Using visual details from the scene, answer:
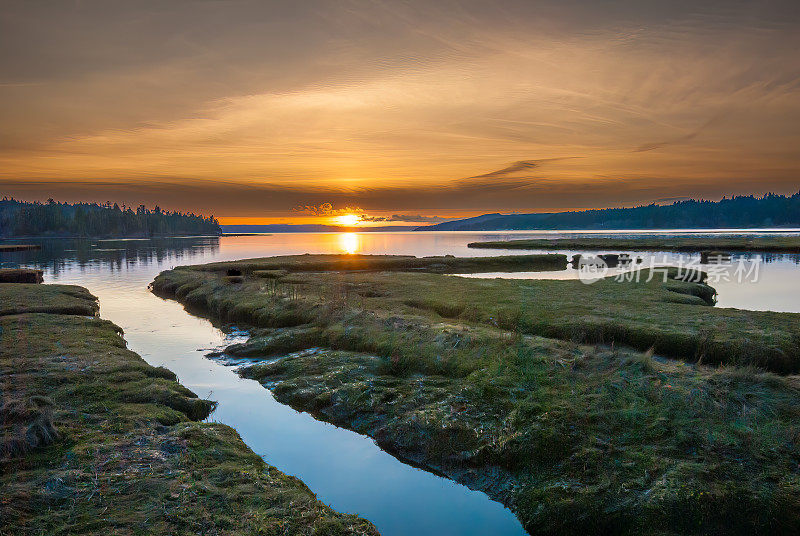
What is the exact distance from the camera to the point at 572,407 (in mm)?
13352

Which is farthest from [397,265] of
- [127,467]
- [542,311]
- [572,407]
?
[127,467]

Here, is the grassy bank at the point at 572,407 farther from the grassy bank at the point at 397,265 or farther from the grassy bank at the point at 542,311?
the grassy bank at the point at 397,265

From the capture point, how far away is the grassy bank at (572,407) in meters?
9.90

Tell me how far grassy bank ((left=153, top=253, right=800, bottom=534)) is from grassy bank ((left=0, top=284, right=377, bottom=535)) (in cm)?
439

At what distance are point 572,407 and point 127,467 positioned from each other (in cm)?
1170

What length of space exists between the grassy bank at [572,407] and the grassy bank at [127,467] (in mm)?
4393

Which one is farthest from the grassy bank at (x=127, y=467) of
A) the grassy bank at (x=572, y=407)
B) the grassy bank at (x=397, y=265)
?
the grassy bank at (x=397, y=265)

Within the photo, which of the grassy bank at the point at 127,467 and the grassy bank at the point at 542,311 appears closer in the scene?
the grassy bank at the point at 127,467

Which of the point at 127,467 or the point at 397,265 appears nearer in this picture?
the point at 127,467

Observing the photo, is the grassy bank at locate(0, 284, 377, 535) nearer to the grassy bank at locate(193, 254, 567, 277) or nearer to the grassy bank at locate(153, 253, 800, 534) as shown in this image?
the grassy bank at locate(153, 253, 800, 534)

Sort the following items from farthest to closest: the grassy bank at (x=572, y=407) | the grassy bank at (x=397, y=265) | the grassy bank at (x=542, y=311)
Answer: the grassy bank at (x=397, y=265) < the grassy bank at (x=542, y=311) < the grassy bank at (x=572, y=407)

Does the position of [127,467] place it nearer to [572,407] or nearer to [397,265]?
[572,407]

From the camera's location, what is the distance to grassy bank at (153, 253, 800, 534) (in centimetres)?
990

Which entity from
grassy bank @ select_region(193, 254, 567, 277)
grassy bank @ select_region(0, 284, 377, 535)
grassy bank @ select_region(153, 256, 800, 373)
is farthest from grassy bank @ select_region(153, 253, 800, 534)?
grassy bank @ select_region(193, 254, 567, 277)
